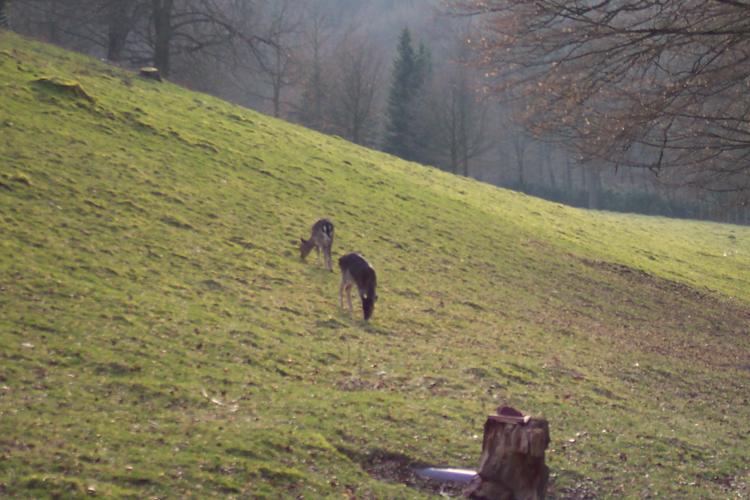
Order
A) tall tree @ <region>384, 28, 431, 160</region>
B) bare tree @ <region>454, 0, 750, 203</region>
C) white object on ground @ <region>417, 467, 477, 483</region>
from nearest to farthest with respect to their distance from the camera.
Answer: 1. white object on ground @ <region>417, 467, 477, 483</region>
2. bare tree @ <region>454, 0, 750, 203</region>
3. tall tree @ <region>384, 28, 431, 160</region>

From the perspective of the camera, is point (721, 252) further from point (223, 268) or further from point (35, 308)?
point (35, 308)

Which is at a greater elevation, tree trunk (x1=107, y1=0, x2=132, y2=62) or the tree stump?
tree trunk (x1=107, y1=0, x2=132, y2=62)

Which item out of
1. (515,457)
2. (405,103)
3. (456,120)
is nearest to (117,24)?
(515,457)

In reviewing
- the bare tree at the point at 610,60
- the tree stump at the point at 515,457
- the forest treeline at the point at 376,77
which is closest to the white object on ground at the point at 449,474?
the tree stump at the point at 515,457

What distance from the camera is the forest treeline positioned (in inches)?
712

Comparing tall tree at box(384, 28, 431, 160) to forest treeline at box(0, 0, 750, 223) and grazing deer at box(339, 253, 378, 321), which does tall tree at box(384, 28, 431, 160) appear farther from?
grazing deer at box(339, 253, 378, 321)

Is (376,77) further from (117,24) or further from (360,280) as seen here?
(360,280)

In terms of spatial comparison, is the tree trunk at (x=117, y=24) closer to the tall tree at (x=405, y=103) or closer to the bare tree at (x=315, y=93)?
the bare tree at (x=315, y=93)

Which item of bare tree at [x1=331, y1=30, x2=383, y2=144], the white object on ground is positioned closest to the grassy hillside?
the white object on ground

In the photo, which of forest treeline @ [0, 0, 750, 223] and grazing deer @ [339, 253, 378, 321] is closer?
grazing deer @ [339, 253, 378, 321]

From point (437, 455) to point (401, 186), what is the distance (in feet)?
67.0

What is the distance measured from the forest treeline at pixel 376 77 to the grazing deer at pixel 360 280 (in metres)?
3.83

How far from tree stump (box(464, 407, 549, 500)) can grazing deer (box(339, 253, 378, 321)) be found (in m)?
7.60

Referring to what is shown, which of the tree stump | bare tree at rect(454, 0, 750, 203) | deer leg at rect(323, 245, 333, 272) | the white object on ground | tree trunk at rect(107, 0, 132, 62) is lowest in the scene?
the white object on ground
